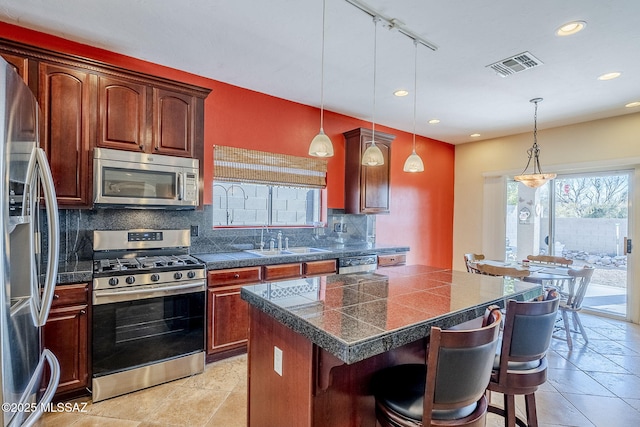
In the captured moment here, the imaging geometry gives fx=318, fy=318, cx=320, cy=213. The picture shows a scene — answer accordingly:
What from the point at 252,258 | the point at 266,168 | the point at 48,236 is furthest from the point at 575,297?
the point at 48,236

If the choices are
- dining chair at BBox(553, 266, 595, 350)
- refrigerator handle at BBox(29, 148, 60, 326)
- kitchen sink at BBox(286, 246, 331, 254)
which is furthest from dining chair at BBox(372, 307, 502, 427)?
dining chair at BBox(553, 266, 595, 350)

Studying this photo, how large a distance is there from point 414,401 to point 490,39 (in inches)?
105

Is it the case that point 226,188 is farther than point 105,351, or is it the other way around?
point 226,188

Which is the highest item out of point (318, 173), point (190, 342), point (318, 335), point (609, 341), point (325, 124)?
point (325, 124)

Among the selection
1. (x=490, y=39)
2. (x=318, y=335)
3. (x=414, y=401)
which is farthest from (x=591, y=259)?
(x=318, y=335)

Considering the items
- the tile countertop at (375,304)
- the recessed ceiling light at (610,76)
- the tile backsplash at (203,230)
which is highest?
the recessed ceiling light at (610,76)

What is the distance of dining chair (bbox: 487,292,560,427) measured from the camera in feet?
4.89

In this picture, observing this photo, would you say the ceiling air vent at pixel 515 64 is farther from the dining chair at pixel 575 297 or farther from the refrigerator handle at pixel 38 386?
the refrigerator handle at pixel 38 386

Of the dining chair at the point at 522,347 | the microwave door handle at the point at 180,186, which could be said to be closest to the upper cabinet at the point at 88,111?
the microwave door handle at the point at 180,186

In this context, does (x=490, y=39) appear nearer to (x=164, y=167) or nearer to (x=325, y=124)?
(x=325, y=124)

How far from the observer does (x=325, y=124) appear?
171 inches

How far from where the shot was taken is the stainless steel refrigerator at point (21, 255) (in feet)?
3.87

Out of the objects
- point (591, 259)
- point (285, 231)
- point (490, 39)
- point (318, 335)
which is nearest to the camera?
point (318, 335)

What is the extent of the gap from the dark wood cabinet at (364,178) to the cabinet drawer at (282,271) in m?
1.41
